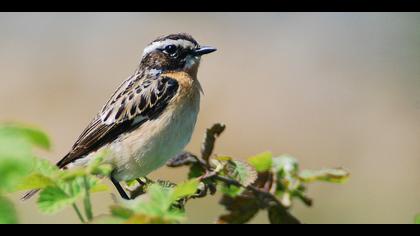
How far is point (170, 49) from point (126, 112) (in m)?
0.70

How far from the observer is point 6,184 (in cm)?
106

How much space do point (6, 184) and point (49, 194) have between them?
0.42m

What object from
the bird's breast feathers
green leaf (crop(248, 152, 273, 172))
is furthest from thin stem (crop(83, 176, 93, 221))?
the bird's breast feathers

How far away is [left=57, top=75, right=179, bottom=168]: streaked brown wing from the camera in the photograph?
529 centimetres

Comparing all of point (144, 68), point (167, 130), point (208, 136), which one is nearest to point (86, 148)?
point (167, 130)

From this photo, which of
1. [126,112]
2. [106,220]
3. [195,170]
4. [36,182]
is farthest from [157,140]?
[106,220]

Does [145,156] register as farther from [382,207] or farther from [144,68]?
[382,207]

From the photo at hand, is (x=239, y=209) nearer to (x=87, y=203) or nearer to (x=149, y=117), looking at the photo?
(x=87, y=203)

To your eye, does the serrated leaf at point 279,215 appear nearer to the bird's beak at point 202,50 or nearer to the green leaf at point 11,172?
the green leaf at point 11,172

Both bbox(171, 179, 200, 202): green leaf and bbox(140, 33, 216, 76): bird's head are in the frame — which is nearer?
bbox(171, 179, 200, 202): green leaf

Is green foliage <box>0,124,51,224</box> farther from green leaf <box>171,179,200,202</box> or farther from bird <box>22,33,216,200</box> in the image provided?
bird <box>22,33,216,200</box>

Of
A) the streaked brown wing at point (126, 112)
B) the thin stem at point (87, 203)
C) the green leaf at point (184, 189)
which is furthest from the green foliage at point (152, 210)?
the streaked brown wing at point (126, 112)

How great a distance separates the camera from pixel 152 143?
16.8 feet

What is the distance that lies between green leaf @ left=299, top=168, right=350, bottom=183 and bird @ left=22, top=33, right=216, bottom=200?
3.12 m
